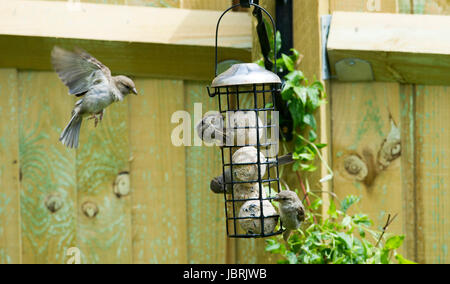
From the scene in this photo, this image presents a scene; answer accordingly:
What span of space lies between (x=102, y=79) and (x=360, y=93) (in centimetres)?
111

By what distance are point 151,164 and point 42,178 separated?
0.45m

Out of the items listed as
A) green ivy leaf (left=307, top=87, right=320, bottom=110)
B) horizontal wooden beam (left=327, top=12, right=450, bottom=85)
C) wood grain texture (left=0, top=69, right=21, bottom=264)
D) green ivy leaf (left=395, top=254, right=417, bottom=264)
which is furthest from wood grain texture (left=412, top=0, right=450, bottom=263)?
wood grain texture (left=0, top=69, right=21, bottom=264)

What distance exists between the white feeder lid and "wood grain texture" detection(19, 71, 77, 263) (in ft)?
3.23

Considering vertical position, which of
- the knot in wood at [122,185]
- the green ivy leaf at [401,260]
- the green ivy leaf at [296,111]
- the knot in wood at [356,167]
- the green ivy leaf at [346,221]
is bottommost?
the green ivy leaf at [401,260]

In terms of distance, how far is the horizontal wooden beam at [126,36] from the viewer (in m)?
2.64

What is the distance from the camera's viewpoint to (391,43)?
2.61 m

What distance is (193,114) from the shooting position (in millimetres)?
2848

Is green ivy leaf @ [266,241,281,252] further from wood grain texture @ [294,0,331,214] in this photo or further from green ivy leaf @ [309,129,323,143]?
green ivy leaf @ [309,129,323,143]

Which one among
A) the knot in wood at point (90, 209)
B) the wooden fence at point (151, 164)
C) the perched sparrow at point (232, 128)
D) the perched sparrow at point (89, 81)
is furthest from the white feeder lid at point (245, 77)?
the knot in wood at point (90, 209)

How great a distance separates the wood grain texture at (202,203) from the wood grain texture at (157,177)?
0.11ft

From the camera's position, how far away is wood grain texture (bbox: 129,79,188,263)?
283 centimetres

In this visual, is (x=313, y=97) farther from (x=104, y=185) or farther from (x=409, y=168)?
(x=104, y=185)

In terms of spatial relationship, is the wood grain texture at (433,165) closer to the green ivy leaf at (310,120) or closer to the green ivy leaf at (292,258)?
the green ivy leaf at (310,120)

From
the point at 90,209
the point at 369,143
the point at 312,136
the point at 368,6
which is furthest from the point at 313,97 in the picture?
the point at 90,209
